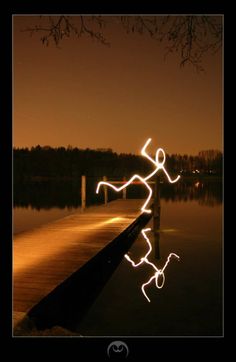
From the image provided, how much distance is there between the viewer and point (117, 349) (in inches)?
101

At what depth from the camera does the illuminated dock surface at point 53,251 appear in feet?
15.3

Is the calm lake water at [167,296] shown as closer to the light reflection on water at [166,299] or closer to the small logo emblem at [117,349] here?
the light reflection on water at [166,299]

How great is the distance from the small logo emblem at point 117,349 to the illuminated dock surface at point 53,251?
5.25 feet

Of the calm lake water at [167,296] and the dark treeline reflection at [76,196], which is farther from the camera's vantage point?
the dark treeline reflection at [76,196]

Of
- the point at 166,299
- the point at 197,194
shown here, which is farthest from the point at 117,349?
the point at 197,194

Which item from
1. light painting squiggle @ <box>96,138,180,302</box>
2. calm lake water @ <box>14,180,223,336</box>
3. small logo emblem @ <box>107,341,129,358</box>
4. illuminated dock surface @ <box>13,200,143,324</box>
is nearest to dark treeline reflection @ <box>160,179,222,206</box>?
calm lake water @ <box>14,180,223,336</box>

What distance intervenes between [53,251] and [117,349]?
4.53 metres

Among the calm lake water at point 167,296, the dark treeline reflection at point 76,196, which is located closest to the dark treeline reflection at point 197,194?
the dark treeline reflection at point 76,196

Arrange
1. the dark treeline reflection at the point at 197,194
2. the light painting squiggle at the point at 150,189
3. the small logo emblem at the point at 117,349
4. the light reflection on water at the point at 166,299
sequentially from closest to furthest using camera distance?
the small logo emblem at the point at 117,349, the light reflection on water at the point at 166,299, the light painting squiggle at the point at 150,189, the dark treeline reflection at the point at 197,194

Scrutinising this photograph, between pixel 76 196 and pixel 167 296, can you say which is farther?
pixel 76 196

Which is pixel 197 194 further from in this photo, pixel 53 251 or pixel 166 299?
pixel 53 251

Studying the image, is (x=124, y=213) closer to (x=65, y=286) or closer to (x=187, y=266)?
(x=187, y=266)

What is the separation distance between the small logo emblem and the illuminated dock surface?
1.60 meters
